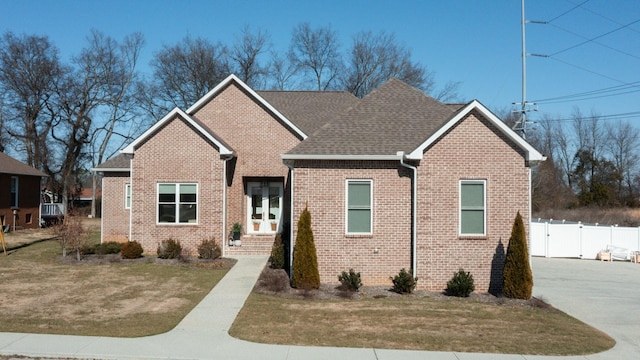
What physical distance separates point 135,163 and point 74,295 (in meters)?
7.93

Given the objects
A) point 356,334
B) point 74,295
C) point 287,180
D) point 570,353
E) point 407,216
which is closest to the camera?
point 570,353

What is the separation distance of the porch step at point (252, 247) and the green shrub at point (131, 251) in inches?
131

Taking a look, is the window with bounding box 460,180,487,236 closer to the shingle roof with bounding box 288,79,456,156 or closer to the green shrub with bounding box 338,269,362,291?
the shingle roof with bounding box 288,79,456,156

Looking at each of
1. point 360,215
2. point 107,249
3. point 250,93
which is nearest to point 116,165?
point 107,249

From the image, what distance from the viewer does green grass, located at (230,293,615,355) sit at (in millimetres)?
9938

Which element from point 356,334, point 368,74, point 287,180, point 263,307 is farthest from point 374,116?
point 368,74

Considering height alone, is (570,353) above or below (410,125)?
below

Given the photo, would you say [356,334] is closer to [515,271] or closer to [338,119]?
[515,271]

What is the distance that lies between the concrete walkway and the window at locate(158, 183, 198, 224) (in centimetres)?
464

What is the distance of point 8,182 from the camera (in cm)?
3325

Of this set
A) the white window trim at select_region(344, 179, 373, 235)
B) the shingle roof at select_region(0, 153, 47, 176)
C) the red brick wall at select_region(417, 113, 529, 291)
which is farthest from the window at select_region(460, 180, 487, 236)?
Result: the shingle roof at select_region(0, 153, 47, 176)

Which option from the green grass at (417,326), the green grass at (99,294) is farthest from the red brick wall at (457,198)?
the green grass at (99,294)

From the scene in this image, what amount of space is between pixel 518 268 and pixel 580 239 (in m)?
13.2

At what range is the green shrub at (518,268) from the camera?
14.3 m
